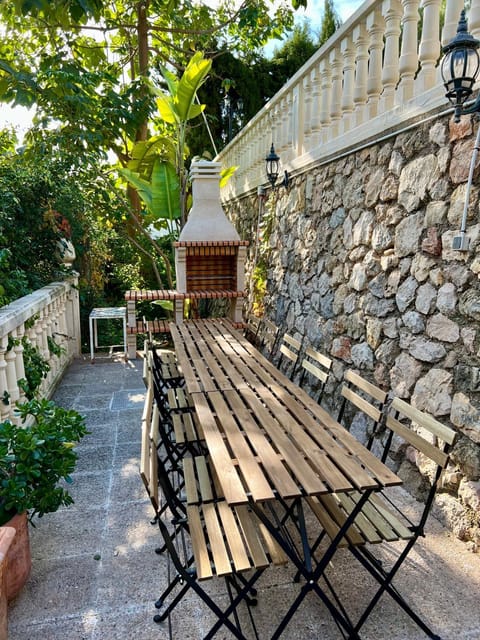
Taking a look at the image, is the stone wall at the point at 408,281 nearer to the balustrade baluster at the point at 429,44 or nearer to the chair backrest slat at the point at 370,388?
the balustrade baluster at the point at 429,44

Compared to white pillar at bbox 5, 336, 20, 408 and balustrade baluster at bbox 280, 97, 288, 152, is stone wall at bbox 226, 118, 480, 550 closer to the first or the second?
balustrade baluster at bbox 280, 97, 288, 152

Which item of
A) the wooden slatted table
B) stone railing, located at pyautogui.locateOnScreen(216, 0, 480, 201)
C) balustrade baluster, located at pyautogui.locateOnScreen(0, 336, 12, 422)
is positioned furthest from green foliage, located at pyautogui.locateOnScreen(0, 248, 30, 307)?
stone railing, located at pyautogui.locateOnScreen(216, 0, 480, 201)

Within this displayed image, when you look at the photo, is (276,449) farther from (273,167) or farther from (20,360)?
(273,167)

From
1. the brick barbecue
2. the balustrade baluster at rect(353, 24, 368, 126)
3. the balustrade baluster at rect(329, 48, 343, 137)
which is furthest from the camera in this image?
the brick barbecue

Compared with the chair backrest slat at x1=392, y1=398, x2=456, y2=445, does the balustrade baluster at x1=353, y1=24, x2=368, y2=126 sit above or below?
above

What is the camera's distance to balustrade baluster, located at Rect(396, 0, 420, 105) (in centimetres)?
293

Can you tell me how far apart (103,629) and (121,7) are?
10243mm

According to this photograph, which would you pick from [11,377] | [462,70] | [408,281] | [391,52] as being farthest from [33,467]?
[391,52]

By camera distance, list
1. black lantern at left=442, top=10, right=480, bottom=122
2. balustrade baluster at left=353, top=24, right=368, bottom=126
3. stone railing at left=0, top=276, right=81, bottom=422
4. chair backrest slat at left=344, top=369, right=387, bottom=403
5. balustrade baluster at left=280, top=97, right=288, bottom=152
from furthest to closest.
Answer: balustrade baluster at left=280, top=97, right=288, bottom=152, balustrade baluster at left=353, top=24, right=368, bottom=126, stone railing at left=0, top=276, right=81, bottom=422, chair backrest slat at left=344, top=369, right=387, bottom=403, black lantern at left=442, top=10, right=480, bottom=122

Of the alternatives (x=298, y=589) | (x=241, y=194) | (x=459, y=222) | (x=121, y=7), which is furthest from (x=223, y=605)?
(x=121, y=7)

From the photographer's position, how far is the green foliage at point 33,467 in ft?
6.63

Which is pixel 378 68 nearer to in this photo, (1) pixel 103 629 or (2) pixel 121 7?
(1) pixel 103 629

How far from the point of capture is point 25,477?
203 centimetres

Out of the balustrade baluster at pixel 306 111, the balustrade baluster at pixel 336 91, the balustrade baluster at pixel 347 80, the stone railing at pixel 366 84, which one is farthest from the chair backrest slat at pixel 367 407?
the balustrade baluster at pixel 306 111
